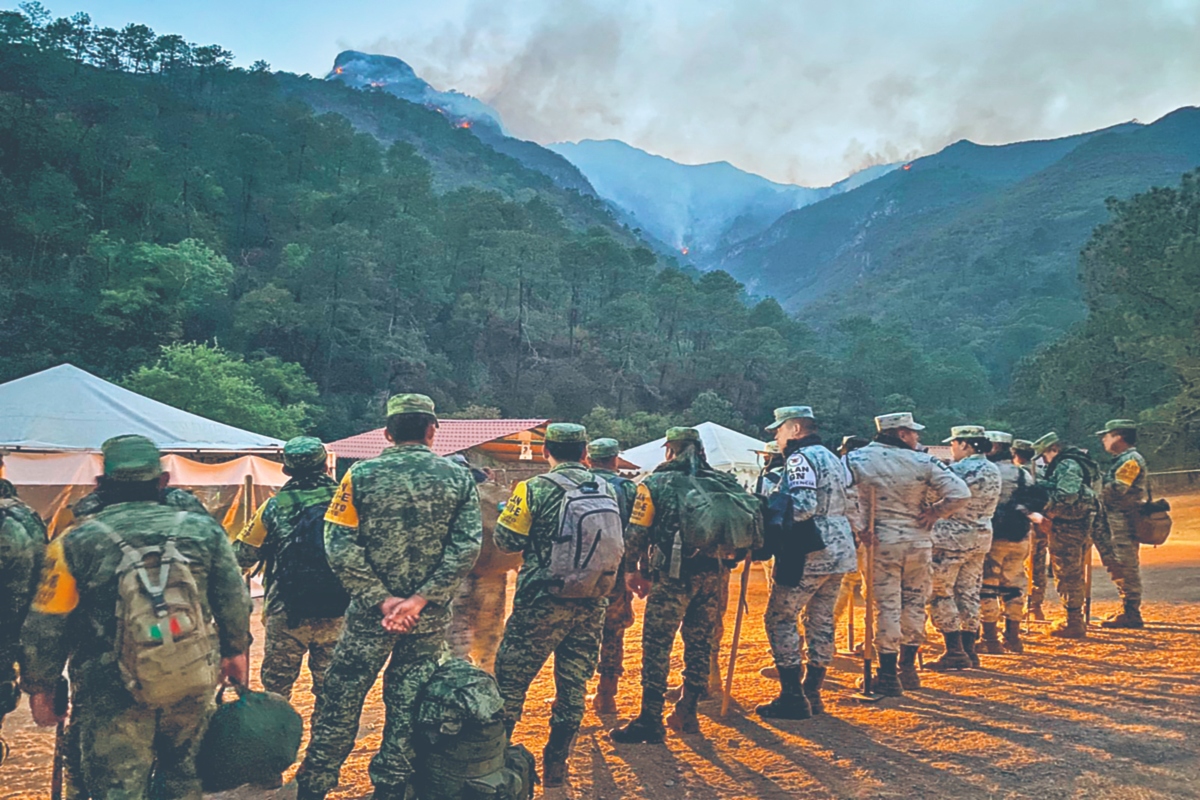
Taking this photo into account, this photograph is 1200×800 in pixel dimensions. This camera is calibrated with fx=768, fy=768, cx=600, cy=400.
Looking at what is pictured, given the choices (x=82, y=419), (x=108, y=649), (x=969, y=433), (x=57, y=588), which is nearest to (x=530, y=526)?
(x=108, y=649)

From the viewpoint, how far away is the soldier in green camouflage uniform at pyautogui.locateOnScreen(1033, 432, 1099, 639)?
7570mm

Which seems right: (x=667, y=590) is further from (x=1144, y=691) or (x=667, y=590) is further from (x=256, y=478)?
(x=256, y=478)

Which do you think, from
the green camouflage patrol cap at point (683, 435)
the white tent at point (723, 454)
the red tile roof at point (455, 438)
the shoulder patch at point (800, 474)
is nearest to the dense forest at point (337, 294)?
the red tile roof at point (455, 438)

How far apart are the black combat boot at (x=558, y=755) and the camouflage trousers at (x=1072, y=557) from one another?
6.07 meters

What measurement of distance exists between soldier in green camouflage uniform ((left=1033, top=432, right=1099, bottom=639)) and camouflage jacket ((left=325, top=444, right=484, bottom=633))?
638cm

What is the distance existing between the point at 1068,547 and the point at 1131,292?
25.3 metres

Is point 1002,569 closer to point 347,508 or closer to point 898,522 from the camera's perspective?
point 898,522

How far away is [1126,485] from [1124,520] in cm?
44

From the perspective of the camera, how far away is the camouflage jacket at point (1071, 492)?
755 cm

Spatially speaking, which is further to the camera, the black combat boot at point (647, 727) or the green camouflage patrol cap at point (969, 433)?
the green camouflage patrol cap at point (969, 433)

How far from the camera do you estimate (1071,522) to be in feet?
25.7

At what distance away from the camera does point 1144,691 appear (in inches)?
221

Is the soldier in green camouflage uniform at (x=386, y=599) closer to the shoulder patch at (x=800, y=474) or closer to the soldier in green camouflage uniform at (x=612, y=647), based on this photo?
the soldier in green camouflage uniform at (x=612, y=647)

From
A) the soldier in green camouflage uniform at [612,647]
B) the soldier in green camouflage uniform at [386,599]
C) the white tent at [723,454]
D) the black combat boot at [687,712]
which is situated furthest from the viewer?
the white tent at [723,454]
